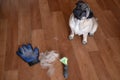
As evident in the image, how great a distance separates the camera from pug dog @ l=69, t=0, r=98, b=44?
1728 mm

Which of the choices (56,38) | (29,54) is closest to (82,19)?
(56,38)

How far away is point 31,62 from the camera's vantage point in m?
1.84

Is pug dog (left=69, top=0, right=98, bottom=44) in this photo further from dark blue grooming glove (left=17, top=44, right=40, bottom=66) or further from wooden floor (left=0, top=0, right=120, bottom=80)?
dark blue grooming glove (left=17, top=44, right=40, bottom=66)

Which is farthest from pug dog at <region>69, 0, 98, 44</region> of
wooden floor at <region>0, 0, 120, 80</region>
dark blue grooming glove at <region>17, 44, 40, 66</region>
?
dark blue grooming glove at <region>17, 44, 40, 66</region>

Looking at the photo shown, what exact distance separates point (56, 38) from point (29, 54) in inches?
14.7

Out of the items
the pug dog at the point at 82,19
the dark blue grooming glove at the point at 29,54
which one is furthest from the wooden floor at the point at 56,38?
the pug dog at the point at 82,19

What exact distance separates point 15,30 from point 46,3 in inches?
26.8

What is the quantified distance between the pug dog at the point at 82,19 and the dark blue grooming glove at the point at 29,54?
48 centimetres

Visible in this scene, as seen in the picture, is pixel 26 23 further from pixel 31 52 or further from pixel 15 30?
pixel 31 52

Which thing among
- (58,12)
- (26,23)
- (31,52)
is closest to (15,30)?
(26,23)

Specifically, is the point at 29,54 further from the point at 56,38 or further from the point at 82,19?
the point at 82,19

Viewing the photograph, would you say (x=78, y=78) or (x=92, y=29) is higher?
(x=92, y=29)

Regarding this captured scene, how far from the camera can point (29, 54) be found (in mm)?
1920

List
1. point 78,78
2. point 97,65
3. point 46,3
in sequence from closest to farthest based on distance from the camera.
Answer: point 78,78, point 97,65, point 46,3
